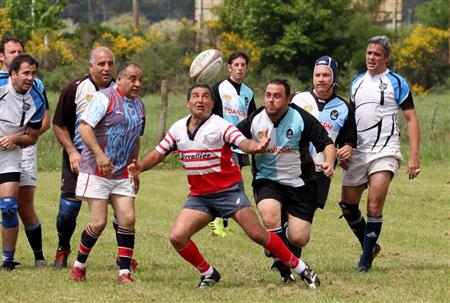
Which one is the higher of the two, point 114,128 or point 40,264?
point 114,128

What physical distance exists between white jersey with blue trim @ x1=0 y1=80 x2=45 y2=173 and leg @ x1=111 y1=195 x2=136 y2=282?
1.25 meters

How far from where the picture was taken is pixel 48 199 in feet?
56.5

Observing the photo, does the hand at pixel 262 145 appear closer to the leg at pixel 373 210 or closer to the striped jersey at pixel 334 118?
the striped jersey at pixel 334 118

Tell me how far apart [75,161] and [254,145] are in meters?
1.93

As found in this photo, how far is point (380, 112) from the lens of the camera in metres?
10.3

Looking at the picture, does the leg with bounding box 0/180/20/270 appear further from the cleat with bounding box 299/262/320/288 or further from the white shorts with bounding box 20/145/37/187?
the cleat with bounding box 299/262/320/288

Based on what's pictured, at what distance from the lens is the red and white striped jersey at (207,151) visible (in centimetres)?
905

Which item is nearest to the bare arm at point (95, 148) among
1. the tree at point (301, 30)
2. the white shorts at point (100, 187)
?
the white shorts at point (100, 187)

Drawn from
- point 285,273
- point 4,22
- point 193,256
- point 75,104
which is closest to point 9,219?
point 75,104

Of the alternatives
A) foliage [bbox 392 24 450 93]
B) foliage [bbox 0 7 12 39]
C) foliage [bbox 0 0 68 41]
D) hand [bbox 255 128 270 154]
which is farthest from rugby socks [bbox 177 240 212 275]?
foliage [bbox 392 24 450 93]

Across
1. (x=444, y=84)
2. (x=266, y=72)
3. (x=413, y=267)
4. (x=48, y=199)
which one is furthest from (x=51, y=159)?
(x=444, y=84)

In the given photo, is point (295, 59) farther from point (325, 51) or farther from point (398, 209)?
point (398, 209)

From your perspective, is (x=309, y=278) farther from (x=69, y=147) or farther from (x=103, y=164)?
(x=69, y=147)

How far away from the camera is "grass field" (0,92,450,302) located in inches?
351
